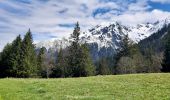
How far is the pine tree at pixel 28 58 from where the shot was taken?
336 feet

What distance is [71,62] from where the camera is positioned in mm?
113562

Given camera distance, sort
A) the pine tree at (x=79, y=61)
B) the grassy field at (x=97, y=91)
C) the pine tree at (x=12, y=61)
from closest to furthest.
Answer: the grassy field at (x=97, y=91) → the pine tree at (x=12, y=61) → the pine tree at (x=79, y=61)

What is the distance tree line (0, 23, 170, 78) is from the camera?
10312cm

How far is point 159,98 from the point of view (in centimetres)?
2678

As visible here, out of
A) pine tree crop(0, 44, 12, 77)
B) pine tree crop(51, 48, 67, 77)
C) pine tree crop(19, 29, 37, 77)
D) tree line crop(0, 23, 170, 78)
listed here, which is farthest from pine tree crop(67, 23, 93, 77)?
pine tree crop(0, 44, 12, 77)

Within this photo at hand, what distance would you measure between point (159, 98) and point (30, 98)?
11.1 m

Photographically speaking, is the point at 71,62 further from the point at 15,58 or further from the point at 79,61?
the point at 15,58

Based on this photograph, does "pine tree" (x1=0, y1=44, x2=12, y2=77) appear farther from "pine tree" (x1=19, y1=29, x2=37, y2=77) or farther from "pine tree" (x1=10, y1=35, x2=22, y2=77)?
"pine tree" (x1=19, y1=29, x2=37, y2=77)

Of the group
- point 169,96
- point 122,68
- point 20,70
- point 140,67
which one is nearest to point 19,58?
point 20,70

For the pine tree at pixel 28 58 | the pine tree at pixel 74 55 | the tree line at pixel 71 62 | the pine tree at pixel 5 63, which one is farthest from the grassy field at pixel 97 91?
the pine tree at pixel 74 55

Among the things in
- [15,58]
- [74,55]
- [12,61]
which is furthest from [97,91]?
[74,55]

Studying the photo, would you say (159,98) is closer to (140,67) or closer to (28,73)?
(28,73)

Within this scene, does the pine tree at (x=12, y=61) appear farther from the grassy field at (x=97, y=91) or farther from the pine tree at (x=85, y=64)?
the grassy field at (x=97, y=91)

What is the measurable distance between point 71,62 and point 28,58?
14855 mm
